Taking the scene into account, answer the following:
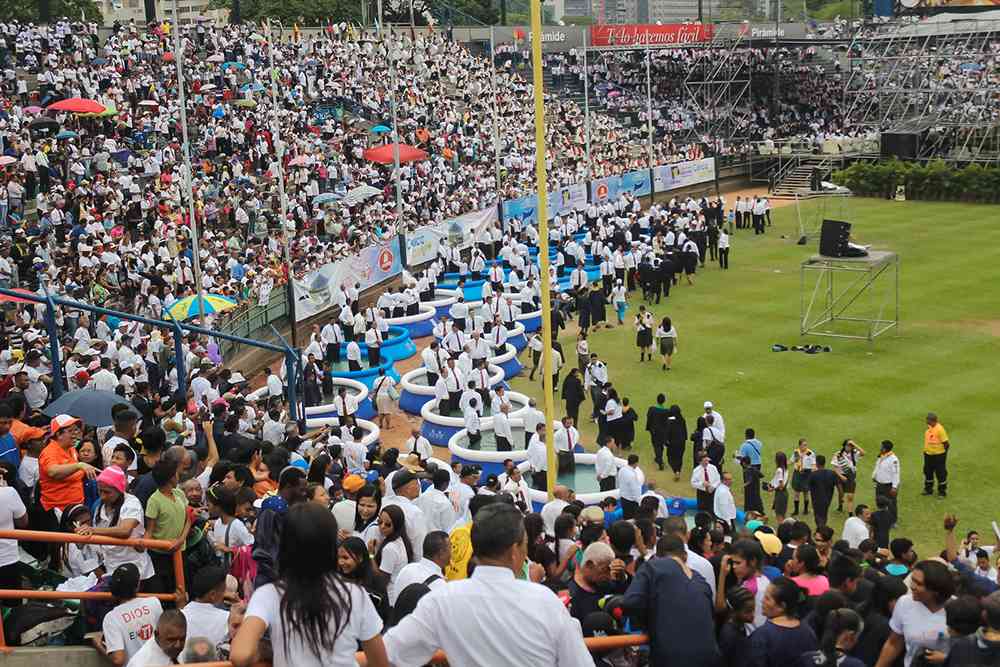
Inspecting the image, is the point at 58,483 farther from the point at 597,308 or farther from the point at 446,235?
the point at 446,235

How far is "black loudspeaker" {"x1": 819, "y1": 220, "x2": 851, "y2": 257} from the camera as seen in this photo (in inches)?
931

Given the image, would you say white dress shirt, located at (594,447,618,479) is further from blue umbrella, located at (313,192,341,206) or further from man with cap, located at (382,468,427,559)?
blue umbrella, located at (313,192,341,206)

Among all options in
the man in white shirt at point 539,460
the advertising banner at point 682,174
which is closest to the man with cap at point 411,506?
the man in white shirt at point 539,460

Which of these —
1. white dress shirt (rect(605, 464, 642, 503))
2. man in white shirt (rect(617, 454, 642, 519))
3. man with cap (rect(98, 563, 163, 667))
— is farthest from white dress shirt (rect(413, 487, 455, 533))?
white dress shirt (rect(605, 464, 642, 503))

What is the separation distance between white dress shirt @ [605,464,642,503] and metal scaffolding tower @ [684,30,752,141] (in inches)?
1693

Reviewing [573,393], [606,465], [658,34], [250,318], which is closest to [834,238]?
[573,393]

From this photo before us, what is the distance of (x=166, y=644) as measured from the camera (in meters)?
5.67

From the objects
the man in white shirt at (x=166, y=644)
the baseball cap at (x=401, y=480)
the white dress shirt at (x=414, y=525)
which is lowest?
the white dress shirt at (x=414, y=525)

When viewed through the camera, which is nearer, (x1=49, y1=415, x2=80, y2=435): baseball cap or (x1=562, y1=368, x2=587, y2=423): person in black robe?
(x1=49, y1=415, x2=80, y2=435): baseball cap

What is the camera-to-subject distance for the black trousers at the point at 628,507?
42.0 ft

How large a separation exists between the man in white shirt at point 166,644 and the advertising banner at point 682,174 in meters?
41.2

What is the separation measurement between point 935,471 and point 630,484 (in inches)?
192

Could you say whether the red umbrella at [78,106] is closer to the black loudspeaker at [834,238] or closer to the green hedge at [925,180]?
the black loudspeaker at [834,238]

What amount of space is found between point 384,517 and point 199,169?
26.3 metres
